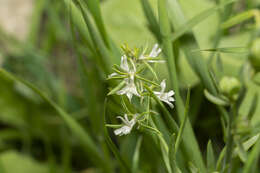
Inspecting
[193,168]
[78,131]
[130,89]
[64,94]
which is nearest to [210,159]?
[193,168]

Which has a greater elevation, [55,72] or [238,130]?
[55,72]

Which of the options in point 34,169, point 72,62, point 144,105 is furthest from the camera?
point 72,62

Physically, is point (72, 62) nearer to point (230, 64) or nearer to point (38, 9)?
point (38, 9)

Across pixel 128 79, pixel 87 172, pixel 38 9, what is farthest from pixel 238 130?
pixel 38 9

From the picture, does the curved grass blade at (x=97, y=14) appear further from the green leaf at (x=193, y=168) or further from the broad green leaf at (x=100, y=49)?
the green leaf at (x=193, y=168)

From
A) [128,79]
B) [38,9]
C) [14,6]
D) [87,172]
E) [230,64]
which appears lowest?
[87,172]

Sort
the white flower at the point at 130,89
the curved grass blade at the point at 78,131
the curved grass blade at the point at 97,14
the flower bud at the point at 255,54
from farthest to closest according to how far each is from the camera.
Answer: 1. the curved grass blade at the point at 78,131
2. the curved grass blade at the point at 97,14
3. the white flower at the point at 130,89
4. the flower bud at the point at 255,54

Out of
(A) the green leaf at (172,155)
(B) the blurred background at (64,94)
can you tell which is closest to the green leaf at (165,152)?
(A) the green leaf at (172,155)

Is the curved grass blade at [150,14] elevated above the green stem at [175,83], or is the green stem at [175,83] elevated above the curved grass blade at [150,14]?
the curved grass blade at [150,14]

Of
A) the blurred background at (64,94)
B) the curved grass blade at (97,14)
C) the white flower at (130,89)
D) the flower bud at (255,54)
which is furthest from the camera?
the blurred background at (64,94)

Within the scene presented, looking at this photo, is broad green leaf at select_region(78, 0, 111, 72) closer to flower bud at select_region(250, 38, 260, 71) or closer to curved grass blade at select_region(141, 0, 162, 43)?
curved grass blade at select_region(141, 0, 162, 43)

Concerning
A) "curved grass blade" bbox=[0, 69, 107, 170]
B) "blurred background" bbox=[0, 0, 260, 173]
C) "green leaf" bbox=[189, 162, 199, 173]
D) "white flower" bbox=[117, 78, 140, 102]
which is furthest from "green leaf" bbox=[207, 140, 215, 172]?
"blurred background" bbox=[0, 0, 260, 173]
